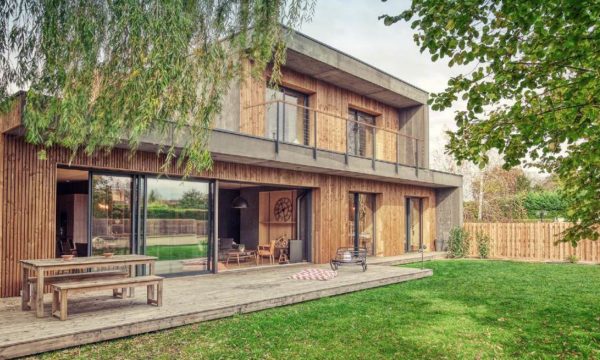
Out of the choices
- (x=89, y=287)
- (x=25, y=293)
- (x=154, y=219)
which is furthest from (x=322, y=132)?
(x=25, y=293)

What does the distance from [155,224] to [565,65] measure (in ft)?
23.7

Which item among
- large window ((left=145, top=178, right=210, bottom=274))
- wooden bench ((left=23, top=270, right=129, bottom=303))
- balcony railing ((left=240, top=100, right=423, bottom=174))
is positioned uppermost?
balcony railing ((left=240, top=100, right=423, bottom=174))

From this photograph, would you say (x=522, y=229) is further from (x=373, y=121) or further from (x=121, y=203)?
(x=121, y=203)

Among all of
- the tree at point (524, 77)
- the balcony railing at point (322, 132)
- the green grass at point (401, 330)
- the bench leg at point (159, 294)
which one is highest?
the balcony railing at point (322, 132)

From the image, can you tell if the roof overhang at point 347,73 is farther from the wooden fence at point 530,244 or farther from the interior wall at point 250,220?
the wooden fence at point 530,244

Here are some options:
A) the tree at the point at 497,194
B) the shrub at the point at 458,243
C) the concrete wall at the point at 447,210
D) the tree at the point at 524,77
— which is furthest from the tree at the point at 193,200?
the tree at the point at 497,194

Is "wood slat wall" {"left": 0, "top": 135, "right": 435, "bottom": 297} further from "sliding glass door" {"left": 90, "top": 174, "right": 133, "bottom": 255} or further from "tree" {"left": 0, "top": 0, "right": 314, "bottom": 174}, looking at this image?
"tree" {"left": 0, "top": 0, "right": 314, "bottom": 174}

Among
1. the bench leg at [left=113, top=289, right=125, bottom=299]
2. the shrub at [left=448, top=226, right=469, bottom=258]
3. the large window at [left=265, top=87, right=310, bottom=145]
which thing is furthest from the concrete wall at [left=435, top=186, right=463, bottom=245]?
the bench leg at [left=113, top=289, right=125, bottom=299]

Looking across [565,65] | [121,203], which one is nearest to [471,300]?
[565,65]

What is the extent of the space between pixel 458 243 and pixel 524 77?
13.0 m

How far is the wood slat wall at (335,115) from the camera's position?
10.9 m

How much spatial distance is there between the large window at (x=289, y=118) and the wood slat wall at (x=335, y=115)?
0.16 meters

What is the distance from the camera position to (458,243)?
1627cm

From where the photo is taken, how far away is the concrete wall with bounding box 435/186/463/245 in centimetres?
1703
